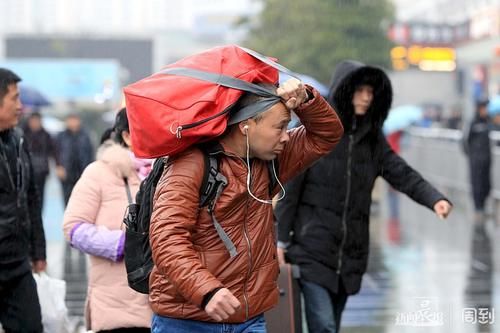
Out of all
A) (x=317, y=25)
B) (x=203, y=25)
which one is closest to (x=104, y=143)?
(x=317, y=25)

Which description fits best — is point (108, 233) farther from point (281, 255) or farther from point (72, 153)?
point (72, 153)

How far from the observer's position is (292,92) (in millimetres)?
3975

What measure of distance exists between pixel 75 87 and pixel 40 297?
37.8 m

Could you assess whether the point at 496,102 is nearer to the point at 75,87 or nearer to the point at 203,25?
the point at 75,87

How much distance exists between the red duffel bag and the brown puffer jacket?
122 millimetres

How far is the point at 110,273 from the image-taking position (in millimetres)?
5441

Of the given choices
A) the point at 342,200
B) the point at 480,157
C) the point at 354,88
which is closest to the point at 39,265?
the point at 342,200

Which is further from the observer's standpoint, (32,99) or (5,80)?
(32,99)

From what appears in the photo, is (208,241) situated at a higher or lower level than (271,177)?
lower

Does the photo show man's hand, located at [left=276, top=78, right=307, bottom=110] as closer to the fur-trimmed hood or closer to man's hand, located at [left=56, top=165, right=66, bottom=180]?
the fur-trimmed hood

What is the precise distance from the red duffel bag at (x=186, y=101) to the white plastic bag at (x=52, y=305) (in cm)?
230

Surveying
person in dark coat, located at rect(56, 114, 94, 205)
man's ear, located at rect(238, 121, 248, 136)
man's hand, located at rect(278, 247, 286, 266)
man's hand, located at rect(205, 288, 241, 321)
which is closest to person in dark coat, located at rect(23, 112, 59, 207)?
person in dark coat, located at rect(56, 114, 94, 205)

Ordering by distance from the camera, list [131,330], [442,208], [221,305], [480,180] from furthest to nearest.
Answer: [480,180] → [442,208] → [131,330] → [221,305]

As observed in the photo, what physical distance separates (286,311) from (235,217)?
5.08ft
